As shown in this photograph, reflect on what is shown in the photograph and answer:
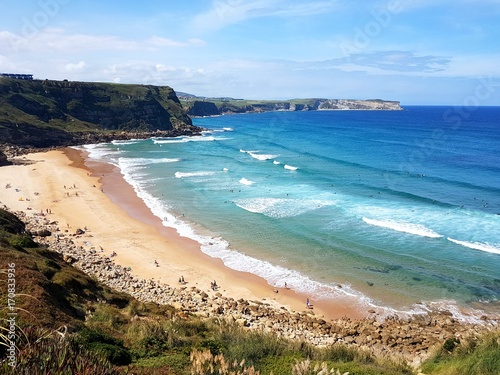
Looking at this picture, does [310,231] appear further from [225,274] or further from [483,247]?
[483,247]

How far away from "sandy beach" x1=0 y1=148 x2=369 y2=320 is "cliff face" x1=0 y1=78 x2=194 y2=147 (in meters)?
23.5

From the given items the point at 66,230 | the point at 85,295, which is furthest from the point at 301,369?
the point at 66,230

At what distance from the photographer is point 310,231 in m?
31.4

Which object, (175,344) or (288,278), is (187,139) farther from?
(175,344)

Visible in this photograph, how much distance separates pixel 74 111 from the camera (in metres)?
95.2

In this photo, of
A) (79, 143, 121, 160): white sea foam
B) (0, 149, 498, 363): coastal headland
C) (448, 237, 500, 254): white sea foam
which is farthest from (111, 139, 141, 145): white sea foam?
(448, 237, 500, 254): white sea foam

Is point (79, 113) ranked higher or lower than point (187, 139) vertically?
higher

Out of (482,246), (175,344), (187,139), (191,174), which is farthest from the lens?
(187,139)

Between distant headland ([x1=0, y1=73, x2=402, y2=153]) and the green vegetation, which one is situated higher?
distant headland ([x1=0, y1=73, x2=402, y2=153])

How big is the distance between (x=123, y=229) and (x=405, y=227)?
23620 mm

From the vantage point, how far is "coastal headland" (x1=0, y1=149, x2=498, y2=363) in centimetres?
1856

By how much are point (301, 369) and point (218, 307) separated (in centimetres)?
1182

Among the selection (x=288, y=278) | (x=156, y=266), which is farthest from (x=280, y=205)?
(x=156, y=266)

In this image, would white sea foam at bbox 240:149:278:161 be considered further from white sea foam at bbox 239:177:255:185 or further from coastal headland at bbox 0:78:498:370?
coastal headland at bbox 0:78:498:370
